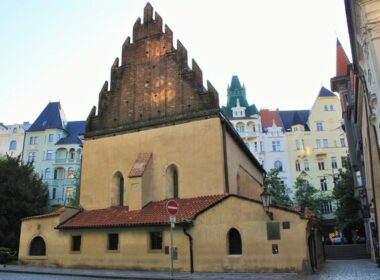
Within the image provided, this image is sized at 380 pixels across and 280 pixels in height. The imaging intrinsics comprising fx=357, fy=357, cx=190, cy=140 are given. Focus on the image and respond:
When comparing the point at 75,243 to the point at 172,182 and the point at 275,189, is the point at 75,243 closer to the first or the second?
the point at 172,182

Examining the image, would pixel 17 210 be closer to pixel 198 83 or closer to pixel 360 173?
pixel 198 83

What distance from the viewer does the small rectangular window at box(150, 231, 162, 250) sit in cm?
1766

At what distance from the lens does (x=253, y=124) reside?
6262 cm

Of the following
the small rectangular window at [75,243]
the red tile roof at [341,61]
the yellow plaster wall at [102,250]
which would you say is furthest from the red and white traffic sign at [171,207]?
the red tile roof at [341,61]

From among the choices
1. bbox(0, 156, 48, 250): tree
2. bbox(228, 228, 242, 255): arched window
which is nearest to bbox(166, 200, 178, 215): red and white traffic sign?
bbox(228, 228, 242, 255): arched window

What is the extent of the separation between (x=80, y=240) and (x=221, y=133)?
978cm

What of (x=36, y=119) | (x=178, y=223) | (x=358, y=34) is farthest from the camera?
(x=36, y=119)

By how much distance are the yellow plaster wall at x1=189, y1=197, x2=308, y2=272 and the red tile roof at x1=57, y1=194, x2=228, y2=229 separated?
680 millimetres

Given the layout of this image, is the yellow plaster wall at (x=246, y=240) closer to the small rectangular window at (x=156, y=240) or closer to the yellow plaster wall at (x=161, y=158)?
the small rectangular window at (x=156, y=240)

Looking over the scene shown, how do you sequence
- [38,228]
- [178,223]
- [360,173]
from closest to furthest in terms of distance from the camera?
[178,223] → [38,228] → [360,173]

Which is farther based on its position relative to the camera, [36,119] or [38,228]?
[36,119]

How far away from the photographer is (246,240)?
15.8 metres

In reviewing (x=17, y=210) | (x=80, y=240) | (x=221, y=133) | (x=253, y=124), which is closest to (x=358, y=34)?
(x=221, y=133)

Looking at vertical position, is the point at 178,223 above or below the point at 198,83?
below
